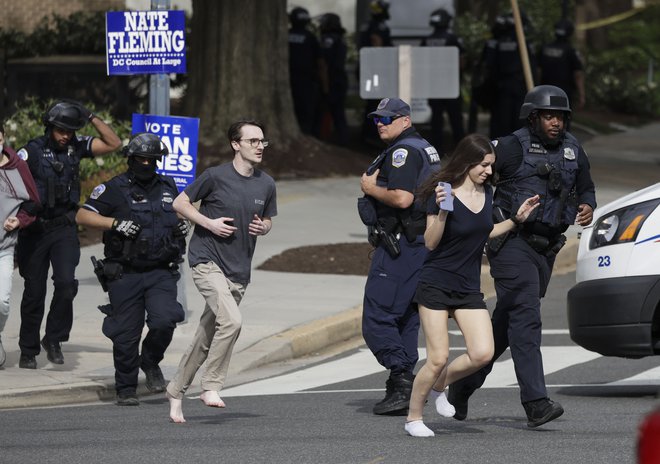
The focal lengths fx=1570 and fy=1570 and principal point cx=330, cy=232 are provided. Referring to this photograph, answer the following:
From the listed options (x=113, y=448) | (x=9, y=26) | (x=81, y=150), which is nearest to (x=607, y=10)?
(x=9, y=26)

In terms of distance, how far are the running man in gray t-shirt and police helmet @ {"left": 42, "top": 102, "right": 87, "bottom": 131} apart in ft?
6.47

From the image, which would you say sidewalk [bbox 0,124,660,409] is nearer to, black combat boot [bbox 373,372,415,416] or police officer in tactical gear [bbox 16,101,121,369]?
police officer in tactical gear [bbox 16,101,121,369]

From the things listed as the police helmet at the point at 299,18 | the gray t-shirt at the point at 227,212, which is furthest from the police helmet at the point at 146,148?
the police helmet at the point at 299,18

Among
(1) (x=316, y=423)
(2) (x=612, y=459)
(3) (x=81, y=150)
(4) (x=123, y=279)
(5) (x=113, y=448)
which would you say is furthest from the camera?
(3) (x=81, y=150)

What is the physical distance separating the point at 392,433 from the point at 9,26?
64.2 ft

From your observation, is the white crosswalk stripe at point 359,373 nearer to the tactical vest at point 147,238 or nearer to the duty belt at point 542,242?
the tactical vest at point 147,238

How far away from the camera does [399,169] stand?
8883 mm

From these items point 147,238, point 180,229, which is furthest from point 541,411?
point 147,238

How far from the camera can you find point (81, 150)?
1091cm

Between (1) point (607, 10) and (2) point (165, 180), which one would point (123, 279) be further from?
(1) point (607, 10)

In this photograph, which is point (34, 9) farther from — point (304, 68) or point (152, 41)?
point (152, 41)

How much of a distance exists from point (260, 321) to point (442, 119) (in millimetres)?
12007

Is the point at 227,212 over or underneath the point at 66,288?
over

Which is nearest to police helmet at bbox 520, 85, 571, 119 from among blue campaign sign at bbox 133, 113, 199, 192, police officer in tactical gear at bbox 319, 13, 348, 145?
blue campaign sign at bbox 133, 113, 199, 192
